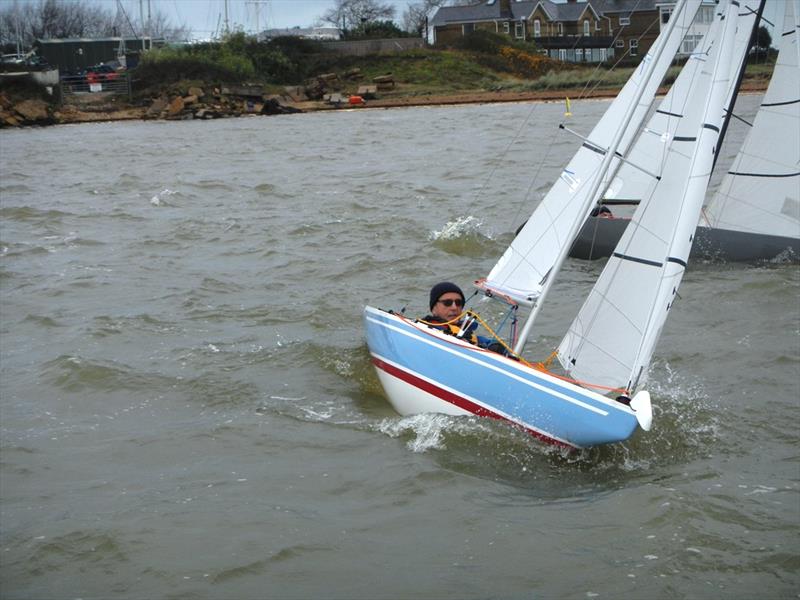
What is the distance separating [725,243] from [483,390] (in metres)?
8.09

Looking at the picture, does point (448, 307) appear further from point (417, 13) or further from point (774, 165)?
point (417, 13)

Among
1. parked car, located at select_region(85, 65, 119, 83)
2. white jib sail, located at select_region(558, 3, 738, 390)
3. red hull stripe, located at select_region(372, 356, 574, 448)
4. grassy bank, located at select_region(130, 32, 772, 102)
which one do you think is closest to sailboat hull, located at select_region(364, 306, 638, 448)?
red hull stripe, located at select_region(372, 356, 574, 448)

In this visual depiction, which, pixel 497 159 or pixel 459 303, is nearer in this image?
pixel 459 303

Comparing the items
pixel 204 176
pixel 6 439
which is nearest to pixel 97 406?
pixel 6 439

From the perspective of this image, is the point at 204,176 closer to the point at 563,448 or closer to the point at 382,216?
the point at 382,216

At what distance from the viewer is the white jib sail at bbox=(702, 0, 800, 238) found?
14281 mm

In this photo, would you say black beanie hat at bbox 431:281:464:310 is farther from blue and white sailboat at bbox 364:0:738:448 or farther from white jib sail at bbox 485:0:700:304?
white jib sail at bbox 485:0:700:304

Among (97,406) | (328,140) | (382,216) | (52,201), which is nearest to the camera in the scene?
(97,406)

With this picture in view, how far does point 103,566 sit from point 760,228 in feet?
35.9

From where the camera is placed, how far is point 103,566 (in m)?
6.49

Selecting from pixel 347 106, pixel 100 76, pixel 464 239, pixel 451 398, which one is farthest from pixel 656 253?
pixel 100 76

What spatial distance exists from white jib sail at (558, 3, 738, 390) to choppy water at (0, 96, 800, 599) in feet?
2.36

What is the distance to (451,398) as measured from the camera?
8.25 m

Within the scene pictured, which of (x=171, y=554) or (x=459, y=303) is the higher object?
(x=459, y=303)
